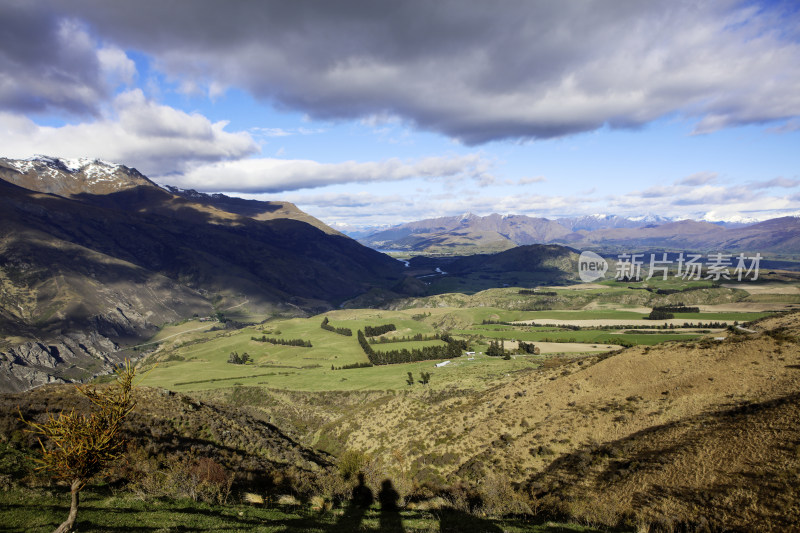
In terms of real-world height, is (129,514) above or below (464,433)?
above

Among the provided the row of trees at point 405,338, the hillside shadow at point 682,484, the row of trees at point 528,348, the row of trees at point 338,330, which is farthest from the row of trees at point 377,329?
the hillside shadow at point 682,484

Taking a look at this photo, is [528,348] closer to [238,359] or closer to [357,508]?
[357,508]

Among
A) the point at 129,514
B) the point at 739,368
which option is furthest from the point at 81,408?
the point at 739,368

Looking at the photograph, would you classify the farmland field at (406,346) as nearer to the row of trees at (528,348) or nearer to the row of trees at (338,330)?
the row of trees at (528,348)

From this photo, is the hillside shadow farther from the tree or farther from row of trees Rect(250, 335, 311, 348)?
row of trees Rect(250, 335, 311, 348)

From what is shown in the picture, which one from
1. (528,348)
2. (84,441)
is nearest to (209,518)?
(84,441)

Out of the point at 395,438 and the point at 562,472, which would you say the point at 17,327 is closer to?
the point at 395,438

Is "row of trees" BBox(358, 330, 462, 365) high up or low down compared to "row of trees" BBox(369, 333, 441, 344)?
up

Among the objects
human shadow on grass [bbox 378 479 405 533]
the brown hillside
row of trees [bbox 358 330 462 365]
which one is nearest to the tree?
human shadow on grass [bbox 378 479 405 533]
